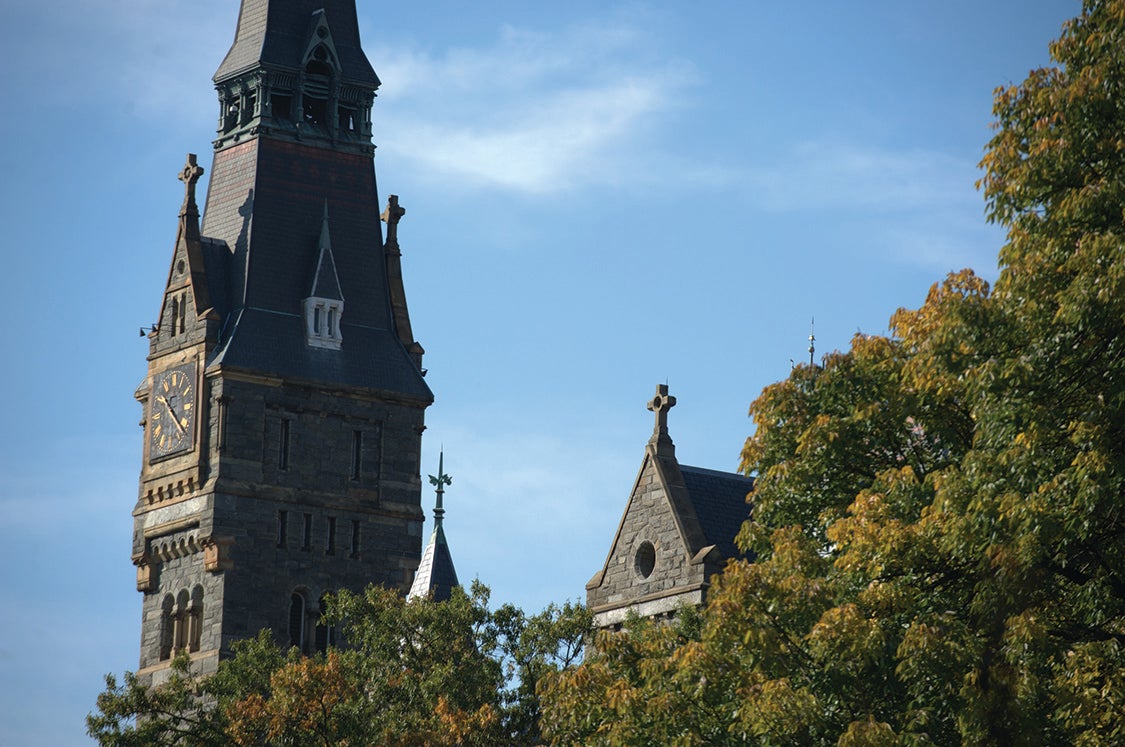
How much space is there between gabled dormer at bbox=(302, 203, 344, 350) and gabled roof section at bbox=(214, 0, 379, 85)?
663 centimetres

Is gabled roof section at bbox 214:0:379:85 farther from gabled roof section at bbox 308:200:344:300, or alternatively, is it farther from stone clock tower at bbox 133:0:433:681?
gabled roof section at bbox 308:200:344:300

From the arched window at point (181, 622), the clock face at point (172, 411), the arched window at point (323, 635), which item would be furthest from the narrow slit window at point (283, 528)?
the clock face at point (172, 411)

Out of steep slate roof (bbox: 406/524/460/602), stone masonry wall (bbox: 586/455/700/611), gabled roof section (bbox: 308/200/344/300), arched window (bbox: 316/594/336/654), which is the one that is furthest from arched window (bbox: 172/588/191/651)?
stone masonry wall (bbox: 586/455/700/611)

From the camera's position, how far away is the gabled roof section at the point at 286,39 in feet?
362

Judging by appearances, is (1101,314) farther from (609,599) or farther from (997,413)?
(609,599)

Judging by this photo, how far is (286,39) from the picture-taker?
111 m

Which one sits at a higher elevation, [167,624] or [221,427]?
[221,427]

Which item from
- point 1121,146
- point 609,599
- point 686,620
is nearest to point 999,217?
point 1121,146

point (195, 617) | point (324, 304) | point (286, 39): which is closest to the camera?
point (195, 617)

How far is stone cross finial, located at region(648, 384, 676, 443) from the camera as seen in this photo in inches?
2665

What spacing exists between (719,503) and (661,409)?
2705mm

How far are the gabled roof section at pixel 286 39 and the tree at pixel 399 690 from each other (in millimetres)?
40638

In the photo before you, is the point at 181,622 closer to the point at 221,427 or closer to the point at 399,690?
the point at 221,427

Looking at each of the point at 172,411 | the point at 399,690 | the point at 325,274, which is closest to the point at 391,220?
the point at 325,274
